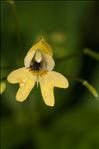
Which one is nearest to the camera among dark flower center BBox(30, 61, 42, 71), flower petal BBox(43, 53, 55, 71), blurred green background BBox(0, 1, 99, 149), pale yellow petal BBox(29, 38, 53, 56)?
pale yellow petal BBox(29, 38, 53, 56)

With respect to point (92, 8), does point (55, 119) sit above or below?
below

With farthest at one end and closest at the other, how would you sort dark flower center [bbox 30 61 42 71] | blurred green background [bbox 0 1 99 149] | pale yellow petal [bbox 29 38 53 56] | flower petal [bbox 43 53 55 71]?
blurred green background [bbox 0 1 99 149] < dark flower center [bbox 30 61 42 71] < flower petal [bbox 43 53 55 71] < pale yellow petal [bbox 29 38 53 56]

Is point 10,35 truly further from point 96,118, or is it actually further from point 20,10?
point 96,118

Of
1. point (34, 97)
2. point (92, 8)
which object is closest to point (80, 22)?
point (92, 8)

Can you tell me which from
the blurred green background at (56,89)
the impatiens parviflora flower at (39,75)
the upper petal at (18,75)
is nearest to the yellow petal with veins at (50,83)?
the impatiens parviflora flower at (39,75)

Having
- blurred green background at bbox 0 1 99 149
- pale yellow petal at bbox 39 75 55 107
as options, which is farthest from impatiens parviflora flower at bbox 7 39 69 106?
blurred green background at bbox 0 1 99 149

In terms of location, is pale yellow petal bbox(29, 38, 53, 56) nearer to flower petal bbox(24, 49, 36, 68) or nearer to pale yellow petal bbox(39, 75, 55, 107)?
flower petal bbox(24, 49, 36, 68)
